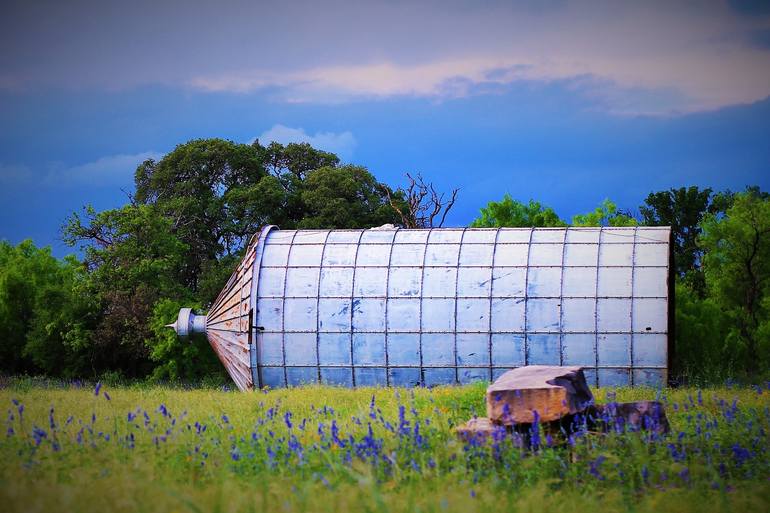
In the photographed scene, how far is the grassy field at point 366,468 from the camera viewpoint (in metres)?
10.3

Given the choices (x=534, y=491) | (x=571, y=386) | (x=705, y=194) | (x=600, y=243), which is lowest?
(x=534, y=491)

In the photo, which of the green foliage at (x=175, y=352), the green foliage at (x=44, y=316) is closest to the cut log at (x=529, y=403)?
the green foliage at (x=175, y=352)

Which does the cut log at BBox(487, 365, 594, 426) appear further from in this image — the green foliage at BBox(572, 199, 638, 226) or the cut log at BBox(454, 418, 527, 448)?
the green foliage at BBox(572, 199, 638, 226)

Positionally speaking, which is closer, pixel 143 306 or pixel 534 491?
pixel 534 491

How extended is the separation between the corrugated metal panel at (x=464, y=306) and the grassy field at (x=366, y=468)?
1013 cm

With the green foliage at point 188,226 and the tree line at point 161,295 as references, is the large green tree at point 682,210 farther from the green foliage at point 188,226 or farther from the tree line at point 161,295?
the green foliage at point 188,226

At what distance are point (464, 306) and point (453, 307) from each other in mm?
349

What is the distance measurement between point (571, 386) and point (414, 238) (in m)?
15.6

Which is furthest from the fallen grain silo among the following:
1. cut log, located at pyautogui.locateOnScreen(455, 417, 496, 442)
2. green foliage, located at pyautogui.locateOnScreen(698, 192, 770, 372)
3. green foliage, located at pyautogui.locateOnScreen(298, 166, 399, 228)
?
green foliage, located at pyautogui.locateOnScreen(298, 166, 399, 228)

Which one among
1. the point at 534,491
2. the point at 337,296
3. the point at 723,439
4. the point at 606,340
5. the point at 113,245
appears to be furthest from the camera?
the point at 113,245

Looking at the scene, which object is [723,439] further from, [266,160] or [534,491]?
[266,160]

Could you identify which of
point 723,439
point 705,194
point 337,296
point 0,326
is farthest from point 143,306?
point 705,194

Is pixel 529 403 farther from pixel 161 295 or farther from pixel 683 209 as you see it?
pixel 683 209

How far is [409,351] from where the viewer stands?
28.3 metres
